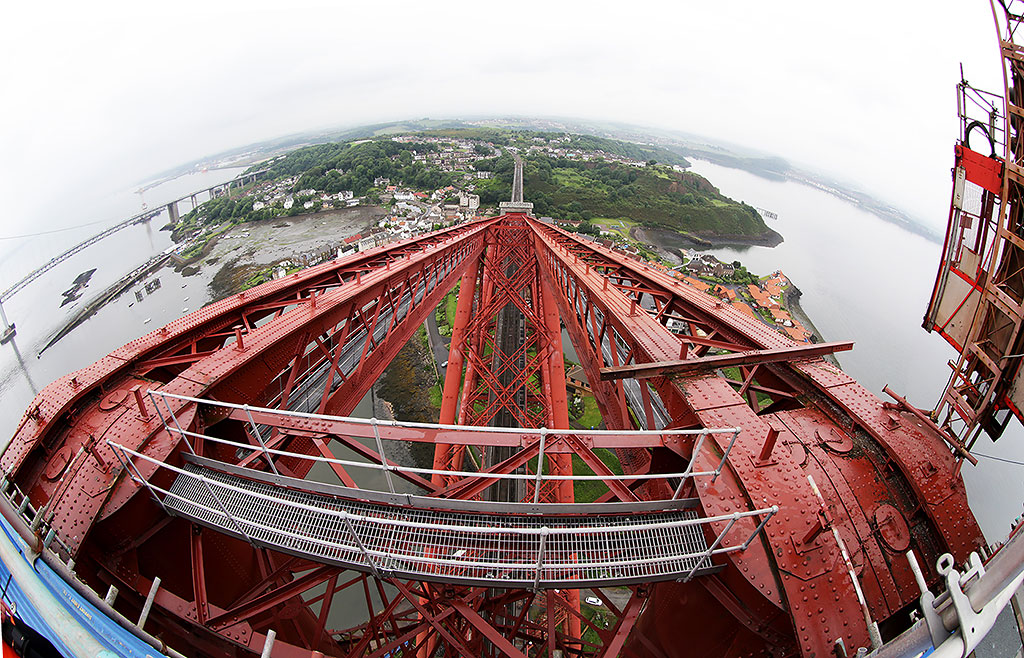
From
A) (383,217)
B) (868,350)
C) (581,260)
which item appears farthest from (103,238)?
(868,350)

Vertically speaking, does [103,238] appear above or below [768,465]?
below

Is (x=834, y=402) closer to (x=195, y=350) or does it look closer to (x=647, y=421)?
(x=647, y=421)

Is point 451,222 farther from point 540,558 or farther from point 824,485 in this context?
point 540,558

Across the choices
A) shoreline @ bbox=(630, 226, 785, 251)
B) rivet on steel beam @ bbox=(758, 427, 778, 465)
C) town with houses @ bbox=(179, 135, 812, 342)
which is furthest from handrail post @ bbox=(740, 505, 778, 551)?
shoreline @ bbox=(630, 226, 785, 251)

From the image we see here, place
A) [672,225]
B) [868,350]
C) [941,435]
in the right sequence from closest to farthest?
[941,435] < [868,350] < [672,225]

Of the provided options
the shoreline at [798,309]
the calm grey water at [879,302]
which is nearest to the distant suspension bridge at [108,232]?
the calm grey water at [879,302]
